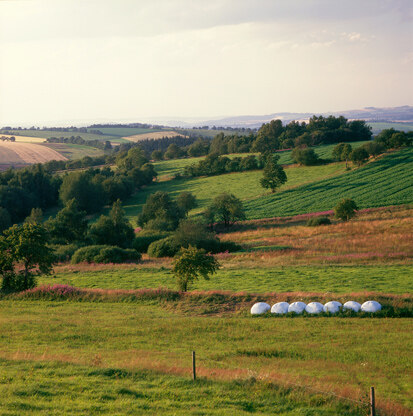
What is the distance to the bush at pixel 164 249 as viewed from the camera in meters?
54.3

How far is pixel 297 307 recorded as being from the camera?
2655 cm

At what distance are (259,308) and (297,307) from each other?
2.26 meters

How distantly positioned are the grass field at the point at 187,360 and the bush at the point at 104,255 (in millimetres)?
20628

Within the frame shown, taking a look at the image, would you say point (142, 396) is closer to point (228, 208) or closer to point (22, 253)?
point (22, 253)

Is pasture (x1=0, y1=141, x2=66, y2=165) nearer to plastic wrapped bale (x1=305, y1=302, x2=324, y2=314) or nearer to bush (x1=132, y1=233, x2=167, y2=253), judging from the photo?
bush (x1=132, y1=233, x2=167, y2=253)

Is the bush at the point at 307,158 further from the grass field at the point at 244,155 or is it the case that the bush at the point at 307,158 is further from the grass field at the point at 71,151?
the grass field at the point at 71,151

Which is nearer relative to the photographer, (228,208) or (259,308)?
(259,308)

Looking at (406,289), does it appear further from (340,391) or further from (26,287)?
(26,287)

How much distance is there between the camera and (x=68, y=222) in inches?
2554

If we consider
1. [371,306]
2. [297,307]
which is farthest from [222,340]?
[371,306]

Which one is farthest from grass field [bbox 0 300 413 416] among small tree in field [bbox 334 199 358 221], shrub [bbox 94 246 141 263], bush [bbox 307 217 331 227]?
small tree in field [bbox 334 199 358 221]

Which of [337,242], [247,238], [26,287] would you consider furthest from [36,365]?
[247,238]

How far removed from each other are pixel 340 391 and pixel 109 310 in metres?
17.9

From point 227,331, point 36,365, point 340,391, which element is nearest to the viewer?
point 340,391
